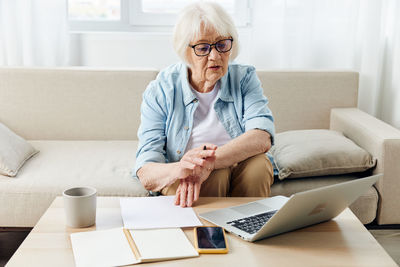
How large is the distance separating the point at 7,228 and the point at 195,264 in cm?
113

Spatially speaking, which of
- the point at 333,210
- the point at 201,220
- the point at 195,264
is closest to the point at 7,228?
the point at 201,220

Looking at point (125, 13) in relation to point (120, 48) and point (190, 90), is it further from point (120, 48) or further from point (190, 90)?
point (190, 90)

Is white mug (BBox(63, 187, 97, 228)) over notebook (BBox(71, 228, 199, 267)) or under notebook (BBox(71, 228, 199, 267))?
over

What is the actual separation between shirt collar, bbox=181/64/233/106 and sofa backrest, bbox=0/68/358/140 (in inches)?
25.4

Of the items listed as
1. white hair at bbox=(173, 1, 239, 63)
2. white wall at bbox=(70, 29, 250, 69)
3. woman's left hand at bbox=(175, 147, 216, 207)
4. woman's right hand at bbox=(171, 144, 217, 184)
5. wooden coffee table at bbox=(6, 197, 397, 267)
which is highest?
white hair at bbox=(173, 1, 239, 63)

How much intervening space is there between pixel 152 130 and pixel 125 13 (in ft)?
4.82

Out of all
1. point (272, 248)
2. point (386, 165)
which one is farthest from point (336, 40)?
point (272, 248)

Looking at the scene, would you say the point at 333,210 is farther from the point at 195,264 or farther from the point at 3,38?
the point at 3,38

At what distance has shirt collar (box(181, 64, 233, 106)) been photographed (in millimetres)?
1784

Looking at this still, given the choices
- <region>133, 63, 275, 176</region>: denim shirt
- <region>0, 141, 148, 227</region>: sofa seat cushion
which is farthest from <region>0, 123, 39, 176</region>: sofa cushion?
<region>133, 63, 275, 176</region>: denim shirt

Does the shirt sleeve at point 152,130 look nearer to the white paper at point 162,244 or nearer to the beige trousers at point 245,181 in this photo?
the beige trousers at point 245,181

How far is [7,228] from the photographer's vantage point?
1893 mm

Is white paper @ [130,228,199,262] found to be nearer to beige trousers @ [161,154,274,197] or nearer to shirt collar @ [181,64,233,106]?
beige trousers @ [161,154,274,197]

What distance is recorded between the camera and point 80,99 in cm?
242
